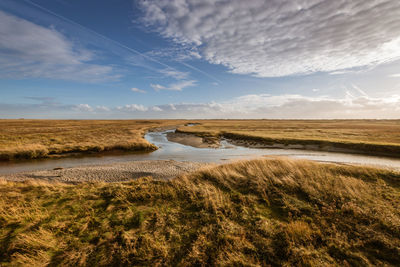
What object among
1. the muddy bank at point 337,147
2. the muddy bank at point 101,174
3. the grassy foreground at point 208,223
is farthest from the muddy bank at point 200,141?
the grassy foreground at point 208,223

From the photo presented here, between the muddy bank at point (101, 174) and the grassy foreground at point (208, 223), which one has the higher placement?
the grassy foreground at point (208, 223)

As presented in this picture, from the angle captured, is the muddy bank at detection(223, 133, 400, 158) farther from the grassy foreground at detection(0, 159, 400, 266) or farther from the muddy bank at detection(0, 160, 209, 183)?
the muddy bank at detection(0, 160, 209, 183)

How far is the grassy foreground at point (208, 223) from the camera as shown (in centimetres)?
487

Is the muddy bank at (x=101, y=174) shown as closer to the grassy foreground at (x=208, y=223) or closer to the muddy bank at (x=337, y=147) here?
the grassy foreground at (x=208, y=223)

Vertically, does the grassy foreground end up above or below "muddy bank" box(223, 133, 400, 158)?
above

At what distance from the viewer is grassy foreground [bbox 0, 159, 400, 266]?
4867 millimetres

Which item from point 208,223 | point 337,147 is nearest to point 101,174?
point 208,223

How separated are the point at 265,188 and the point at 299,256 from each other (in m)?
4.85

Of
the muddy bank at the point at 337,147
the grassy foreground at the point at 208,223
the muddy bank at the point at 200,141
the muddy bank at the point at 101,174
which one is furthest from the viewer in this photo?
the muddy bank at the point at 200,141

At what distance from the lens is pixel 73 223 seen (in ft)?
21.4

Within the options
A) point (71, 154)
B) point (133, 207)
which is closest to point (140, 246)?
point (133, 207)

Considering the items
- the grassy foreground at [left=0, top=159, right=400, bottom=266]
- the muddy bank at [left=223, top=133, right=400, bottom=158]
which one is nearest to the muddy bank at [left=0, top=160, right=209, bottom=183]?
the grassy foreground at [left=0, top=159, right=400, bottom=266]

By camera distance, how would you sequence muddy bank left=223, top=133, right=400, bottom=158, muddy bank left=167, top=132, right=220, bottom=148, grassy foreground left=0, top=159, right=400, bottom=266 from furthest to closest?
1. muddy bank left=167, top=132, right=220, bottom=148
2. muddy bank left=223, top=133, right=400, bottom=158
3. grassy foreground left=0, top=159, right=400, bottom=266

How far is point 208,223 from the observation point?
21.5 ft
